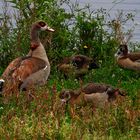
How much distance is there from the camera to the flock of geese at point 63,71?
1140 cm

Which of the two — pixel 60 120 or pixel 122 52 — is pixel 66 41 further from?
pixel 60 120

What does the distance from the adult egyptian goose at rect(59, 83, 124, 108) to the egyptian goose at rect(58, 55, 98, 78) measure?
2.46 metres

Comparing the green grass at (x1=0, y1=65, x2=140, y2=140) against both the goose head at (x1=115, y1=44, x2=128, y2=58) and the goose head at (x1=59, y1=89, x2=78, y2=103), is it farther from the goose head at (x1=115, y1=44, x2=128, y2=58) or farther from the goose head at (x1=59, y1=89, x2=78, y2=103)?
the goose head at (x1=115, y1=44, x2=128, y2=58)

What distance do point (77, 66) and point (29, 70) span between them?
5.85 feet

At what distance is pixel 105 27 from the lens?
16.5 m

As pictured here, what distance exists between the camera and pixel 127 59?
1483cm

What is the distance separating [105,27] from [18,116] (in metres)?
6.48

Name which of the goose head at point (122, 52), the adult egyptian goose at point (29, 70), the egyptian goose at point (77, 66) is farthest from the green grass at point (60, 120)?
the goose head at point (122, 52)

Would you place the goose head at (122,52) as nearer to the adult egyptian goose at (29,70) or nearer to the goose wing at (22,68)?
the adult egyptian goose at (29,70)

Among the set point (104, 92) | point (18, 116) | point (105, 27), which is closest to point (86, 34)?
point (105, 27)

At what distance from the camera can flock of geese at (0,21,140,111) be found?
11.4 meters

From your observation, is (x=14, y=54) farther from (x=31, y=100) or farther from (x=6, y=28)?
(x=31, y=100)

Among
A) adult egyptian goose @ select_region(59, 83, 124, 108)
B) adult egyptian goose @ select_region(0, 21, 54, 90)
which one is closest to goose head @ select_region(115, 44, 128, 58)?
adult egyptian goose @ select_region(0, 21, 54, 90)

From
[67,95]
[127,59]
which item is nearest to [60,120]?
[67,95]
